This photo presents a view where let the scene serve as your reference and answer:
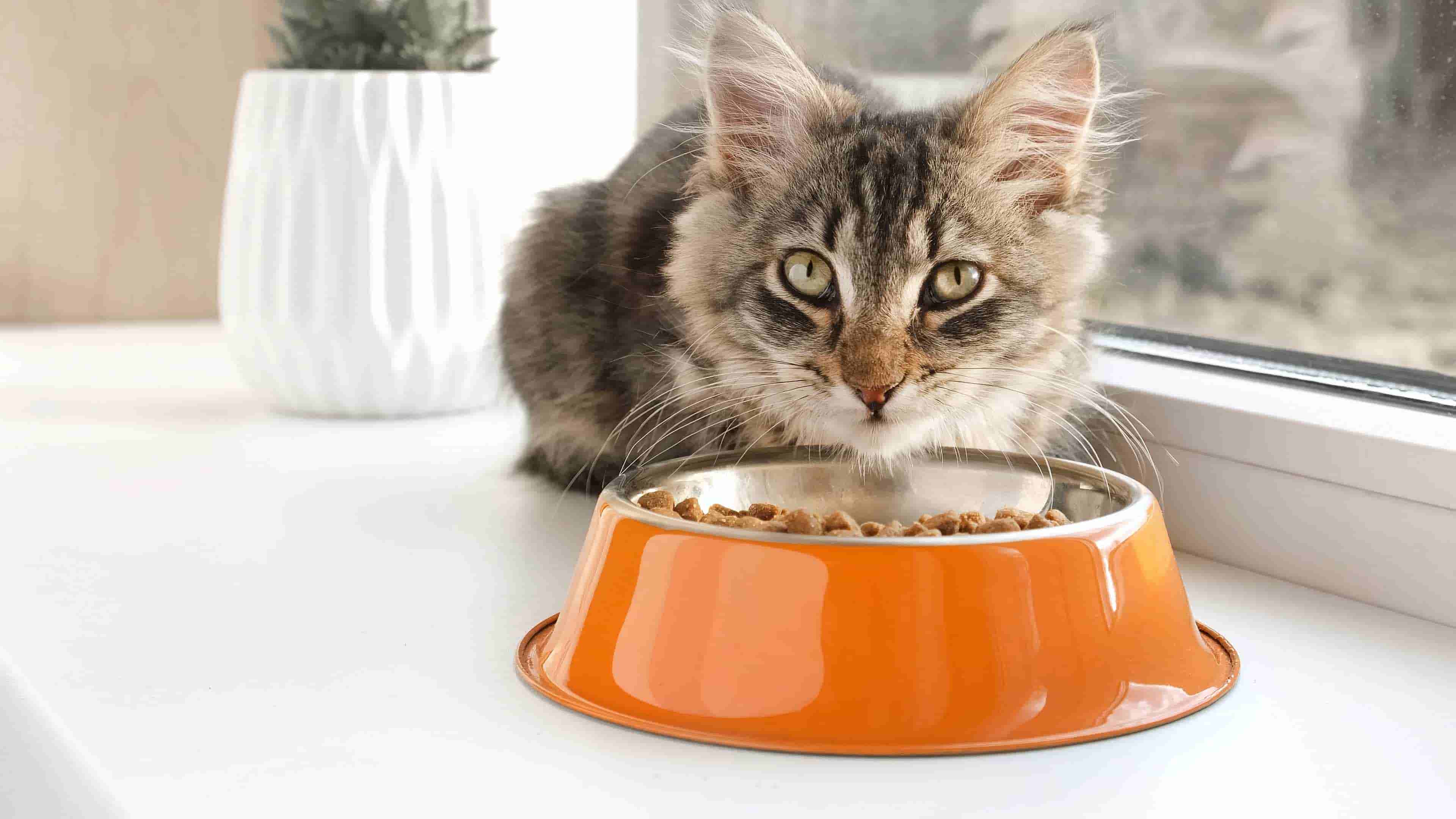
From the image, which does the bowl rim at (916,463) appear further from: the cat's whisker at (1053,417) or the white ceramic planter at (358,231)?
the white ceramic planter at (358,231)

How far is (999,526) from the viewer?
0.85 meters

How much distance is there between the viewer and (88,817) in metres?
0.70

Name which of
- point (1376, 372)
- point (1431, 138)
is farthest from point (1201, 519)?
point (1431, 138)

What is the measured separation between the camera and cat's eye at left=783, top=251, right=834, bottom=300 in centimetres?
102

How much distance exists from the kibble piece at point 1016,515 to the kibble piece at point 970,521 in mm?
14

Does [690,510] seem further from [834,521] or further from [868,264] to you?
[868,264]

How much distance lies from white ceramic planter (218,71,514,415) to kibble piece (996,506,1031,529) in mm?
831

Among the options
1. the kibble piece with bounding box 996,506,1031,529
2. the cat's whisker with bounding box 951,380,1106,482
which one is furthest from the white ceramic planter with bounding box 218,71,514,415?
the kibble piece with bounding box 996,506,1031,529

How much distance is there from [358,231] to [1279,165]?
3.44 ft

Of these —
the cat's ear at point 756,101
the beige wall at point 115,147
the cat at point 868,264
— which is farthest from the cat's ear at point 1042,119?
the beige wall at point 115,147

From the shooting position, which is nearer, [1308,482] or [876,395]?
[876,395]

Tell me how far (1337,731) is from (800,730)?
32 cm

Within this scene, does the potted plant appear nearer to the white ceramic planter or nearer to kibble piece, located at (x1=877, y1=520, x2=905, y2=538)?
the white ceramic planter

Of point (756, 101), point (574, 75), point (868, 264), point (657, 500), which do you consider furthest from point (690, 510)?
point (574, 75)
